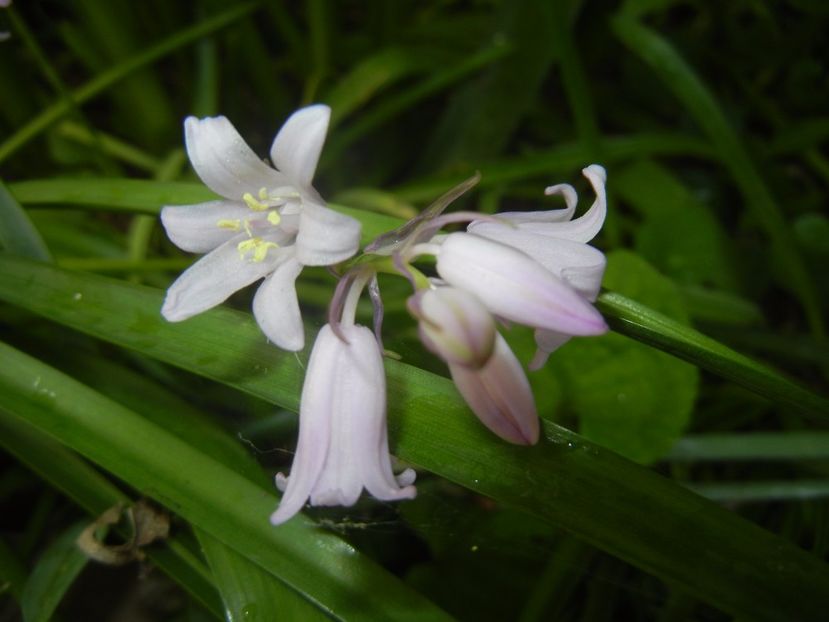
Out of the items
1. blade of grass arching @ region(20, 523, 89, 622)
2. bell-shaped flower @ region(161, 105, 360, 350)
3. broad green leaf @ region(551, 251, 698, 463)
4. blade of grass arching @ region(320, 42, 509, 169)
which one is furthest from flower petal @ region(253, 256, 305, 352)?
blade of grass arching @ region(320, 42, 509, 169)

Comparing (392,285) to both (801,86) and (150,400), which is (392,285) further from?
(801,86)

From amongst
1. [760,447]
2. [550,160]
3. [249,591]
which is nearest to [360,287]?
[249,591]

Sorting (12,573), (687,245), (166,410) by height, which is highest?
(687,245)

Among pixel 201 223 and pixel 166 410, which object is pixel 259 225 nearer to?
pixel 201 223

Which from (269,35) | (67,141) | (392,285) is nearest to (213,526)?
(392,285)

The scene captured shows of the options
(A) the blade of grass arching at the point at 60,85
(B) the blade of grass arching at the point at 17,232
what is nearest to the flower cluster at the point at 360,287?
(B) the blade of grass arching at the point at 17,232

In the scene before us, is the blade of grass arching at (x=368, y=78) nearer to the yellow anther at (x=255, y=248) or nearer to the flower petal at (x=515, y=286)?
the yellow anther at (x=255, y=248)
